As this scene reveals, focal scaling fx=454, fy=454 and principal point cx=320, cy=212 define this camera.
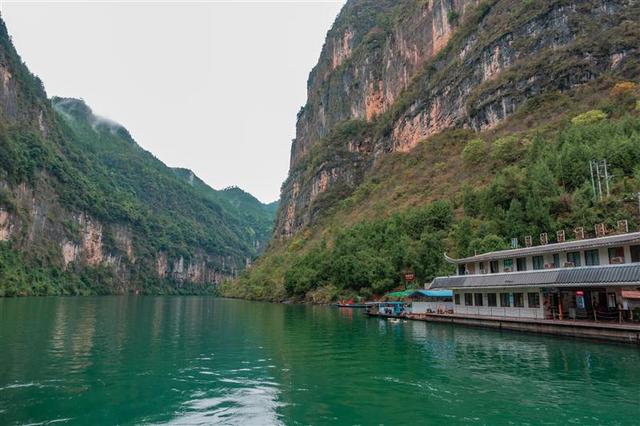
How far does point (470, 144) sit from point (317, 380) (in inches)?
3358

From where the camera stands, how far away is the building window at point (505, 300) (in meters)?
44.7

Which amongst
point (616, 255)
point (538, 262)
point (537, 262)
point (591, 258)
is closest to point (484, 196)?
point (537, 262)

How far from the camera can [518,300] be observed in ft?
143

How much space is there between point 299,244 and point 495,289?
322 ft

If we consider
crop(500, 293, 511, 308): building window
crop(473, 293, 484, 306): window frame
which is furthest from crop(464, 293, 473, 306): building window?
crop(500, 293, 511, 308): building window

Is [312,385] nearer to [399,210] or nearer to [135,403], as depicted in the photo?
[135,403]

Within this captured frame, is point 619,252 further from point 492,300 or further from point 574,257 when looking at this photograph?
point 492,300

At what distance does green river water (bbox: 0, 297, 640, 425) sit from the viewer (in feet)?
56.4

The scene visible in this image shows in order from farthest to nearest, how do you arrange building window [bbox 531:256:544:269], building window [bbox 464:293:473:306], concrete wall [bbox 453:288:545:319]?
building window [bbox 464:293:473:306], building window [bbox 531:256:544:269], concrete wall [bbox 453:288:545:319]

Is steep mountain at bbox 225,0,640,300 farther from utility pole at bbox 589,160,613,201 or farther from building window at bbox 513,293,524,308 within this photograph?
building window at bbox 513,293,524,308

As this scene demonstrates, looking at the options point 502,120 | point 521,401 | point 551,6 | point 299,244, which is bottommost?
point 521,401

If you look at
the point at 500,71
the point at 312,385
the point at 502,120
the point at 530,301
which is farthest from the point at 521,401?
the point at 500,71

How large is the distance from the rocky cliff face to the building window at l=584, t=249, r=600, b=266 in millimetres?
65522

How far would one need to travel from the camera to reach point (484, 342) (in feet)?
117
